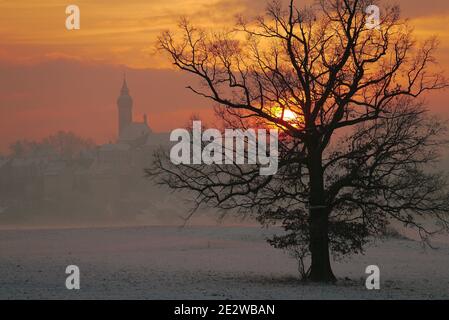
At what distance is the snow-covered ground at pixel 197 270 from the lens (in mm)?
28203

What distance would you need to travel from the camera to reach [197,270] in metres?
40.1

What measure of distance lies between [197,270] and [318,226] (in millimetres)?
10993

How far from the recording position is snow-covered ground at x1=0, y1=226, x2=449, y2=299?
28.2 m

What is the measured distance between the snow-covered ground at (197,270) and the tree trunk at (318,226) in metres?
1.02

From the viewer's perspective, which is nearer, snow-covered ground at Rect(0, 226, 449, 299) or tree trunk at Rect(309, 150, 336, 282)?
snow-covered ground at Rect(0, 226, 449, 299)

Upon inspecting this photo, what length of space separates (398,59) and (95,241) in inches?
1829

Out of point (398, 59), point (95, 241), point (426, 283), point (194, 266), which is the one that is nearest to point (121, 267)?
point (194, 266)

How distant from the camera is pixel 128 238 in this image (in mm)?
77750

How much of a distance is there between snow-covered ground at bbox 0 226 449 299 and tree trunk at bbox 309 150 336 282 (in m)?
1.02

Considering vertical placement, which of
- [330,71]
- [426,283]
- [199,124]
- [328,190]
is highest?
[330,71]

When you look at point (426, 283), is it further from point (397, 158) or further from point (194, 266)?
point (194, 266)

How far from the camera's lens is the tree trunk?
3109 centimetres

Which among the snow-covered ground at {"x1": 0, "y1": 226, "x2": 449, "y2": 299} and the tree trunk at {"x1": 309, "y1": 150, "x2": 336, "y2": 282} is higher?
the tree trunk at {"x1": 309, "y1": 150, "x2": 336, "y2": 282}
